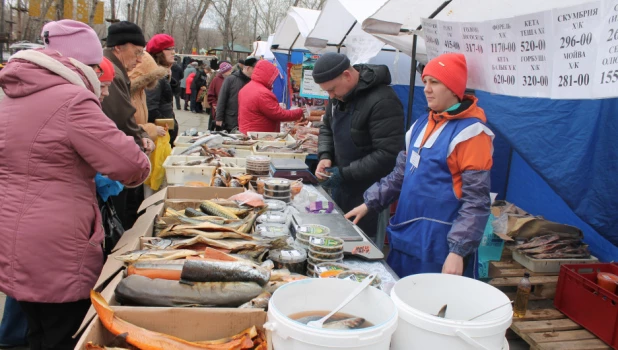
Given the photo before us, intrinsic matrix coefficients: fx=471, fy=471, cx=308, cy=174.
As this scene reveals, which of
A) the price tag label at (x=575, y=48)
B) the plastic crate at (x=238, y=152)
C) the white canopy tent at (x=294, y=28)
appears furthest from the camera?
the white canopy tent at (x=294, y=28)

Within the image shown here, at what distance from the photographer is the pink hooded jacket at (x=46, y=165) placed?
2.19m

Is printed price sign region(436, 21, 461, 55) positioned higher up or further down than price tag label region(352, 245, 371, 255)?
higher up

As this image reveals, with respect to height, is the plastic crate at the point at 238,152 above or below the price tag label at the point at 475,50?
below

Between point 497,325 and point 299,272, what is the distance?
3.79ft

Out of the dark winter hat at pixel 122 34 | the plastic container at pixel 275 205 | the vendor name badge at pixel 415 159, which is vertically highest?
the dark winter hat at pixel 122 34

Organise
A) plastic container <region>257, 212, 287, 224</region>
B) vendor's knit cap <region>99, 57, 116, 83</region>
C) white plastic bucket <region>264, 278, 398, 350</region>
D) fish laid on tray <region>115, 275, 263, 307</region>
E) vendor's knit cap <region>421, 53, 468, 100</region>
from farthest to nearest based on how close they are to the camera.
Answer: vendor's knit cap <region>99, 57, 116, 83</region>, plastic container <region>257, 212, 287, 224</region>, vendor's knit cap <region>421, 53, 468, 100</region>, fish laid on tray <region>115, 275, 263, 307</region>, white plastic bucket <region>264, 278, 398, 350</region>

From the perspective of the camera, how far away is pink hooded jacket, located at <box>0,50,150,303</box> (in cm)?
219

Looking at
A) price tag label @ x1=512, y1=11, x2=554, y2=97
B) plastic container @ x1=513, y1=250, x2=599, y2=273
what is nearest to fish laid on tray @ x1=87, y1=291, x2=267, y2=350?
price tag label @ x1=512, y1=11, x2=554, y2=97

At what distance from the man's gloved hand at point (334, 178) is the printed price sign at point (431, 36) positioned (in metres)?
1.25

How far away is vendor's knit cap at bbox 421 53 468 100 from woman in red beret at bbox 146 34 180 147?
3843 mm

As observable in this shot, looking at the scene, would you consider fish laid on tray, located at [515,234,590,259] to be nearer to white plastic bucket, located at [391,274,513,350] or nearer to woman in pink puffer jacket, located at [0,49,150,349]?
white plastic bucket, located at [391,274,513,350]

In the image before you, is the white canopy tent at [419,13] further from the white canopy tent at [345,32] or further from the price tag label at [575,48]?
the price tag label at [575,48]

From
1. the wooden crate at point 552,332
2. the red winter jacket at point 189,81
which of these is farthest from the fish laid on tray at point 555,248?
the red winter jacket at point 189,81

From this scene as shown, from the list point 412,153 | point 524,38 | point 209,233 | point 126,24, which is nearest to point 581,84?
point 524,38
